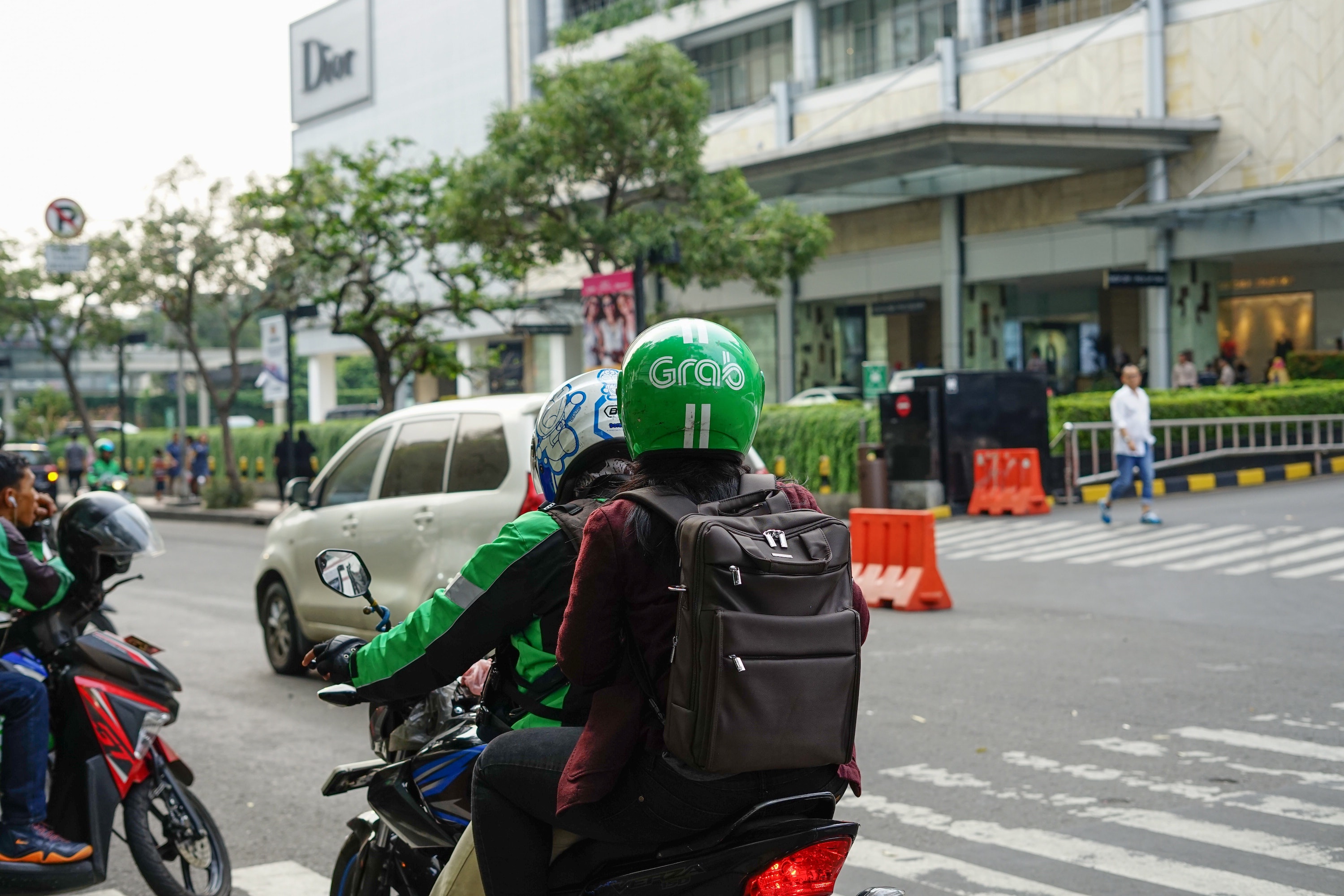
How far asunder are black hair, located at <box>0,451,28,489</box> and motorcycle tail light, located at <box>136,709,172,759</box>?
98 cm

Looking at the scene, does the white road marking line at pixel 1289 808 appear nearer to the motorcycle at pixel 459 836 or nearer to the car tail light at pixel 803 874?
the motorcycle at pixel 459 836

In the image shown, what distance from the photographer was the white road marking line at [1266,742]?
6.61m

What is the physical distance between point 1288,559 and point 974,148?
17539mm

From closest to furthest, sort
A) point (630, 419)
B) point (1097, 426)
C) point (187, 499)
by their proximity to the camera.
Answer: point (630, 419)
point (1097, 426)
point (187, 499)

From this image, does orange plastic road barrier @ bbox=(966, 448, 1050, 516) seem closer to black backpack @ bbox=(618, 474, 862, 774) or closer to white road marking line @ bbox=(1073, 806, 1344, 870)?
white road marking line @ bbox=(1073, 806, 1344, 870)

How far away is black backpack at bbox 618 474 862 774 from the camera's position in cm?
228

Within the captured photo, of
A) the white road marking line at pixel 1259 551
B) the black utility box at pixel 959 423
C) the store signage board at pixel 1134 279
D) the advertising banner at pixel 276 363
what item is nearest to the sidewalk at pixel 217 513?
the advertising banner at pixel 276 363

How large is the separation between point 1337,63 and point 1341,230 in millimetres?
3397

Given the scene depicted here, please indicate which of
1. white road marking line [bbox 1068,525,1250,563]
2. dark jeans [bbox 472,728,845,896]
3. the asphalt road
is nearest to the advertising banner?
the asphalt road

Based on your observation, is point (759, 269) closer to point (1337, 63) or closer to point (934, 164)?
point (934, 164)

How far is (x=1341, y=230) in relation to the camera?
29516 mm

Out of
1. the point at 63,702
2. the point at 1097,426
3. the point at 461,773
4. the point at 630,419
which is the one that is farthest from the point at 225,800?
the point at 1097,426

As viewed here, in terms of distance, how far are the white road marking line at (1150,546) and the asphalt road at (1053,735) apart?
52 cm

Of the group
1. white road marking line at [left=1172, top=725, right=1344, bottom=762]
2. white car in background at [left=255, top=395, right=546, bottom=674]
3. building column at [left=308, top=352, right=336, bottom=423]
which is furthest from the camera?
building column at [left=308, top=352, right=336, bottom=423]
